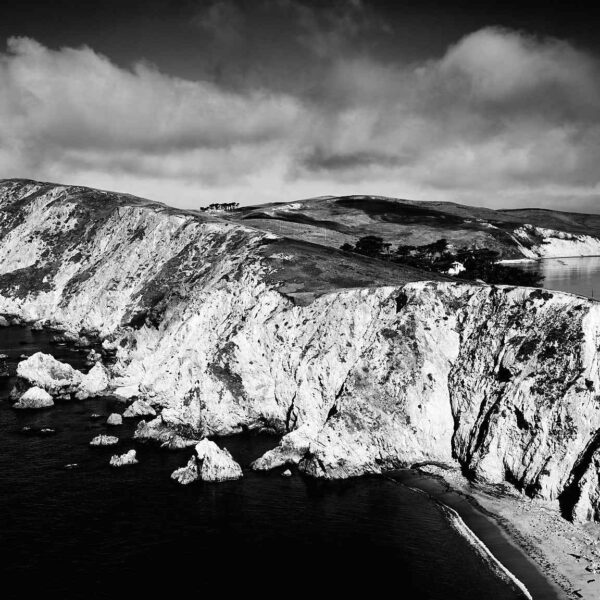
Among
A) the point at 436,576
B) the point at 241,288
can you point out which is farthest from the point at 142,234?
the point at 436,576

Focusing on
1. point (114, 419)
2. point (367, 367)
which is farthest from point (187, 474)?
point (367, 367)

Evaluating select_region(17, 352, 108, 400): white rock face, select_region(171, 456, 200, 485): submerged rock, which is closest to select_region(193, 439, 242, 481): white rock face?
select_region(171, 456, 200, 485): submerged rock

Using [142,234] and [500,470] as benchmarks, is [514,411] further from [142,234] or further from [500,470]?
[142,234]

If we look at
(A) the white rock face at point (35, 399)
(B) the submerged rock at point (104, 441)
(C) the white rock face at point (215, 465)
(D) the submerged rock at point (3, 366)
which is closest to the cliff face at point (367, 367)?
(C) the white rock face at point (215, 465)

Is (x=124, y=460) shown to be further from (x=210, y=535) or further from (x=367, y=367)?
(x=367, y=367)

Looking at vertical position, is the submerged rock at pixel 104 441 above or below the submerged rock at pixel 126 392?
below

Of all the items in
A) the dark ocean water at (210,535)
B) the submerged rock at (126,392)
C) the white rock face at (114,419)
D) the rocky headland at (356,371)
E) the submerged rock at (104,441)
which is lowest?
the dark ocean water at (210,535)

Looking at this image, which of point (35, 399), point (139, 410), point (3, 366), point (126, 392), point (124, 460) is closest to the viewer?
point (124, 460)

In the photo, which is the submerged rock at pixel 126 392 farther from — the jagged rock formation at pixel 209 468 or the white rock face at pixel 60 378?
the jagged rock formation at pixel 209 468
